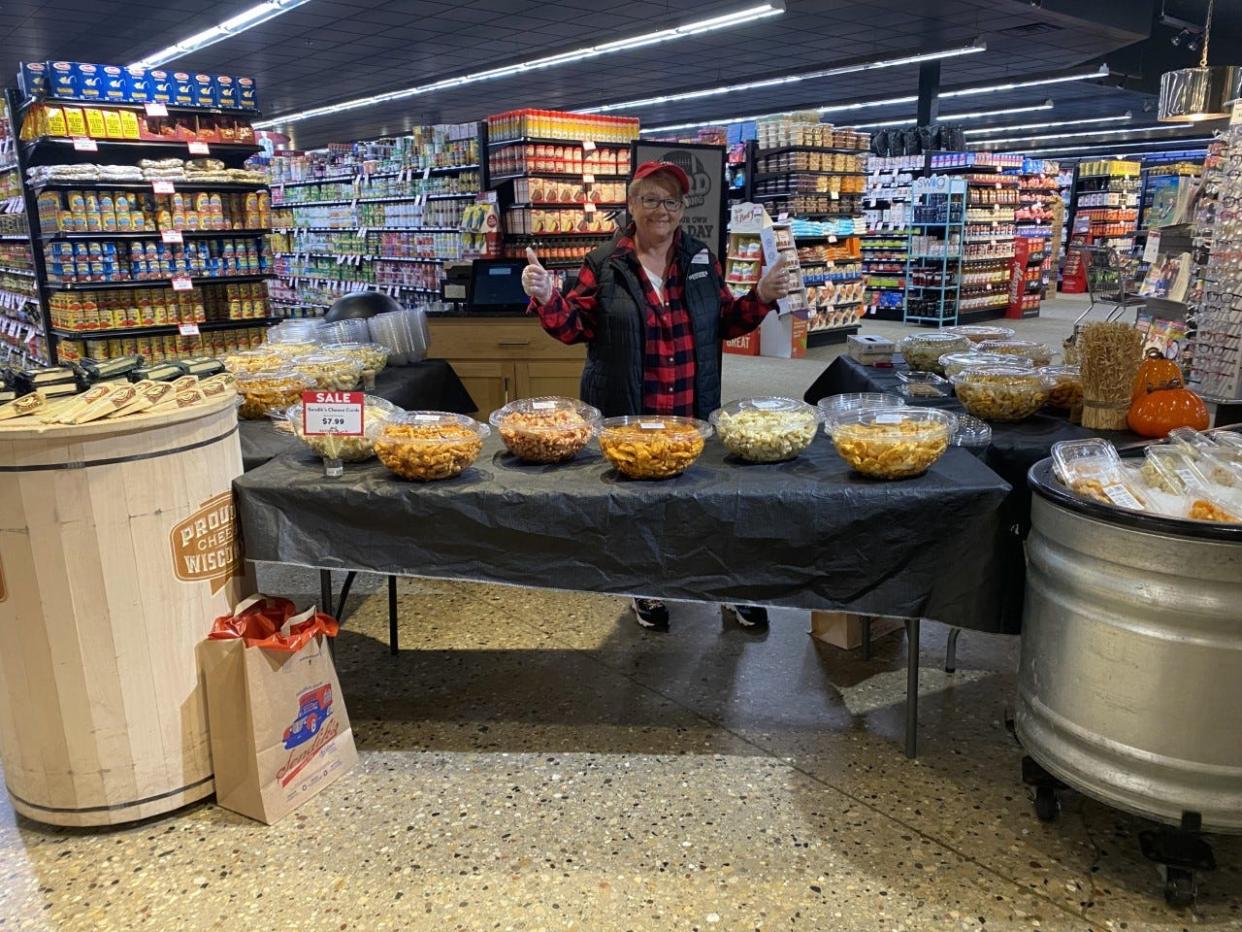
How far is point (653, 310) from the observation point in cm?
329

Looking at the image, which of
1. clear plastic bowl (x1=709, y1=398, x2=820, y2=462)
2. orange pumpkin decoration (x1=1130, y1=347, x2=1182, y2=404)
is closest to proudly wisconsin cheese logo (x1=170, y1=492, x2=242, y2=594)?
clear plastic bowl (x1=709, y1=398, x2=820, y2=462)

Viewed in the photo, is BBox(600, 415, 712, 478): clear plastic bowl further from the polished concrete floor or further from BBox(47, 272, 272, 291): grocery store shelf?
BBox(47, 272, 272, 291): grocery store shelf

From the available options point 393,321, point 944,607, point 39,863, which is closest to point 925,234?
point 393,321

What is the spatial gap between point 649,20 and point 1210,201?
34.3 feet

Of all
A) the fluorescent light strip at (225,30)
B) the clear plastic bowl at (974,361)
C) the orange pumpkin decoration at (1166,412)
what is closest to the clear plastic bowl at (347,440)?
the clear plastic bowl at (974,361)

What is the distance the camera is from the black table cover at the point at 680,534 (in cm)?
234

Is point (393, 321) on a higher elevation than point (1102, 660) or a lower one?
higher

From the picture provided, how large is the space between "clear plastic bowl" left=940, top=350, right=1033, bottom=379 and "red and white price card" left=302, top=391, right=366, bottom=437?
88.8 inches

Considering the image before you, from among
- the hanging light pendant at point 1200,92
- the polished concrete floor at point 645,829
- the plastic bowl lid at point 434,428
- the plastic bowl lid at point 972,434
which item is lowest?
the polished concrete floor at point 645,829

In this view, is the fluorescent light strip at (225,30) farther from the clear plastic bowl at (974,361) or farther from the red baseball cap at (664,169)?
the clear plastic bowl at (974,361)

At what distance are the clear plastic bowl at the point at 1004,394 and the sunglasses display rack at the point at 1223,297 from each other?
172 cm

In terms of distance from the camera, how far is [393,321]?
4.35 meters

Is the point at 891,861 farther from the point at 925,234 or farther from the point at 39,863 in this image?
the point at 925,234

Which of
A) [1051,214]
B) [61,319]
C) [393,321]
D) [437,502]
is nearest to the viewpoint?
[437,502]
